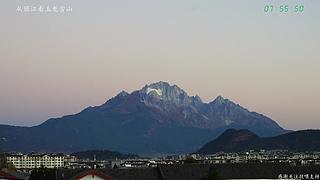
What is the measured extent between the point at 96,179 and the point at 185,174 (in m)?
9.05

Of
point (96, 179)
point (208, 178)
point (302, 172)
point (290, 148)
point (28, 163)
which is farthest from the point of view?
point (290, 148)

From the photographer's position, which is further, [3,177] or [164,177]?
[3,177]

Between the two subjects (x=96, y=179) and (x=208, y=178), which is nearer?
(x=208, y=178)

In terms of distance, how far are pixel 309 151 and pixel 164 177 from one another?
133862 millimetres

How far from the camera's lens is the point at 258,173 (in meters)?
51.8

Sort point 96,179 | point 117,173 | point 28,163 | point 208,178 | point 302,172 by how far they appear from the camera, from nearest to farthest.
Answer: point 208,178 < point 96,179 < point 117,173 < point 302,172 < point 28,163

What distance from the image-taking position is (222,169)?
169 feet

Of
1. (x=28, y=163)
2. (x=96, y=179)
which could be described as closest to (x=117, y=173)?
(x=96, y=179)

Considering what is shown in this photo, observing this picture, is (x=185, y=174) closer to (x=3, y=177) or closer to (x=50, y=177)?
(x=50, y=177)

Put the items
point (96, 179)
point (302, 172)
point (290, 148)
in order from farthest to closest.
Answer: point (290, 148) < point (302, 172) < point (96, 179)

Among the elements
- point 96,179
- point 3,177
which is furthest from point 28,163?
point 96,179

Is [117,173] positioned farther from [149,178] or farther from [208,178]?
[208,178]

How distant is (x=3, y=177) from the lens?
5594 centimetres

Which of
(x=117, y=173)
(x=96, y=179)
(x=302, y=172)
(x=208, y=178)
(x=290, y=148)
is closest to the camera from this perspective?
(x=208, y=178)
